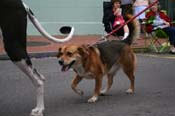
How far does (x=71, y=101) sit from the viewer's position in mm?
7887

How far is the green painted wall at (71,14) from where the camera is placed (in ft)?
59.0

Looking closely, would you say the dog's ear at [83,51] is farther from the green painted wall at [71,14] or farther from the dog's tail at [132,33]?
the green painted wall at [71,14]

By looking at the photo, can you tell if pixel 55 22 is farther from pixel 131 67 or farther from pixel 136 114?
pixel 136 114

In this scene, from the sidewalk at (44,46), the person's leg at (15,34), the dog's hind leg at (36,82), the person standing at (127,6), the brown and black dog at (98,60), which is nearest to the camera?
the person's leg at (15,34)

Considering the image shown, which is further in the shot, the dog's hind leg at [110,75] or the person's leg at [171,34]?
the person's leg at [171,34]

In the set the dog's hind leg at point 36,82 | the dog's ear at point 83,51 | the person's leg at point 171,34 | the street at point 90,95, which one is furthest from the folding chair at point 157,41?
the dog's hind leg at point 36,82

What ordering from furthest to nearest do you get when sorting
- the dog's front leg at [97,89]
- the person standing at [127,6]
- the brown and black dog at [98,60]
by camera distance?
the person standing at [127,6] → the dog's front leg at [97,89] → the brown and black dog at [98,60]

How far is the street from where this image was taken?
719 centimetres

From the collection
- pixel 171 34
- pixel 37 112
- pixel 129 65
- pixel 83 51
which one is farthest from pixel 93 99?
pixel 171 34

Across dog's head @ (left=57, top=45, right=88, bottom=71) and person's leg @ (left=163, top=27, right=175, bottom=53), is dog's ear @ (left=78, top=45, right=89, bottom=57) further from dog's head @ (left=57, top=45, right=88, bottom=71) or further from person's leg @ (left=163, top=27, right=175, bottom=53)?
person's leg @ (left=163, top=27, right=175, bottom=53)

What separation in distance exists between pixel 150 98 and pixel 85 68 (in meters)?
1.12

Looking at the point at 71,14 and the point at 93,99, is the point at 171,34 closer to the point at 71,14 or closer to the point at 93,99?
the point at 71,14

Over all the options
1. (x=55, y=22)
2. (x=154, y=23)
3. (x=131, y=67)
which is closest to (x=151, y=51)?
(x=154, y=23)

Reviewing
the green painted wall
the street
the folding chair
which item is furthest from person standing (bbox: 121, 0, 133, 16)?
the street
